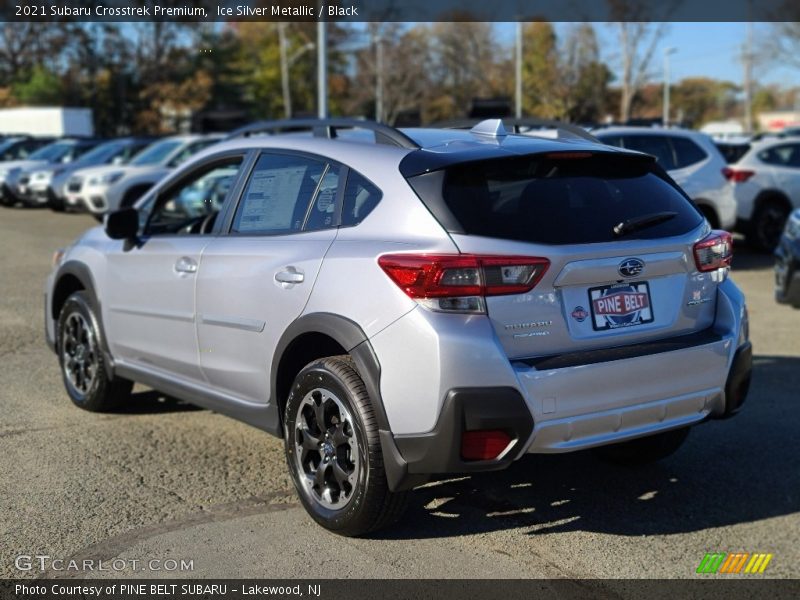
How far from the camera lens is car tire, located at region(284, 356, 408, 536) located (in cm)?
392

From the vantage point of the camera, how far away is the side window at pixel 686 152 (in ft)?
41.4

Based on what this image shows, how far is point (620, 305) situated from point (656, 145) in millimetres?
9048

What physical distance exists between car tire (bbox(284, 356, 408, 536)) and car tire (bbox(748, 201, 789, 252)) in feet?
39.2

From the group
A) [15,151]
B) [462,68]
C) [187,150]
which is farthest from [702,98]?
[187,150]

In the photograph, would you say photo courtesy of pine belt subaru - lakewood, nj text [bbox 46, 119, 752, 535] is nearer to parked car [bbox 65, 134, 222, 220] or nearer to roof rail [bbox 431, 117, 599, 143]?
roof rail [bbox 431, 117, 599, 143]

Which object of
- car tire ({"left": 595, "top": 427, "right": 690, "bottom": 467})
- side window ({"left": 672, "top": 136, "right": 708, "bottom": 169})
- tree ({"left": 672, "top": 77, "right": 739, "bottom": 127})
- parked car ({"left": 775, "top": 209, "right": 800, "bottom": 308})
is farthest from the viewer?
tree ({"left": 672, "top": 77, "right": 739, "bottom": 127})

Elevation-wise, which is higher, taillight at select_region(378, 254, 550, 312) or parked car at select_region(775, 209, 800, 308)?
taillight at select_region(378, 254, 550, 312)

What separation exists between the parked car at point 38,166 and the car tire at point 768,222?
15567 millimetres

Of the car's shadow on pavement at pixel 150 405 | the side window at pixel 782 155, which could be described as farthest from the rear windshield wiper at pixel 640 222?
the side window at pixel 782 155

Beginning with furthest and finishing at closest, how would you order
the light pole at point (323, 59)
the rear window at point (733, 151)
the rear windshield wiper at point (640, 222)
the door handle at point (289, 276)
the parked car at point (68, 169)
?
1. the parked car at point (68, 169)
2. the light pole at point (323, 59)
3. the rear window at point (733, 151)
4. the door handle at point (289, 276)
5. the rear windshield wiper at point (640, 222)

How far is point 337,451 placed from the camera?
4.14 meters

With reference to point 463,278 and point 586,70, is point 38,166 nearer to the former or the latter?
point 586,70

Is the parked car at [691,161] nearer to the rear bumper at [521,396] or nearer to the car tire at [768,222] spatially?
the car tire at [768,222]

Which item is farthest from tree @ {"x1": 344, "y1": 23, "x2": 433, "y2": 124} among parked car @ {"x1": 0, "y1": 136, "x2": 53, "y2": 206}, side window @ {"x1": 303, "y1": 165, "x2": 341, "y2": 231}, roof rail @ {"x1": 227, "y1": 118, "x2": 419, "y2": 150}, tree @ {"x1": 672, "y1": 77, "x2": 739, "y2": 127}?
side window @ {"x1": 303, "y1": 165, "x2": 341, "y2": 231}
